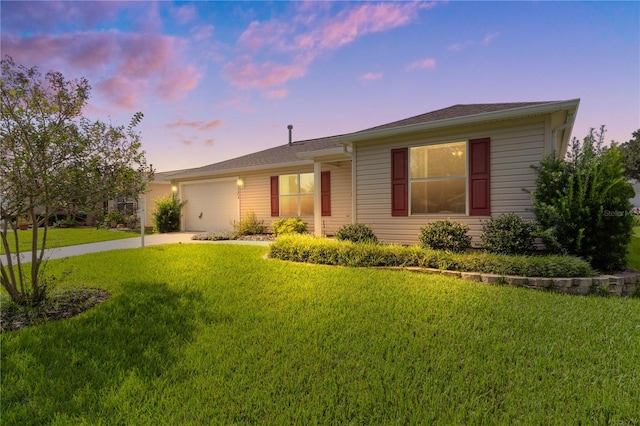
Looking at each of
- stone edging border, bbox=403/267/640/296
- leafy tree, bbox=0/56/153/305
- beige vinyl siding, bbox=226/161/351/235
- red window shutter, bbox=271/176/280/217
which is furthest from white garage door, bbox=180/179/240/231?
stone edging border, bbox=403/267/640/296

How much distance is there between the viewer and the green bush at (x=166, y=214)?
13.8 m

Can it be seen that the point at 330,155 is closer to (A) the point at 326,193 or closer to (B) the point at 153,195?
(A) the point at 326,193

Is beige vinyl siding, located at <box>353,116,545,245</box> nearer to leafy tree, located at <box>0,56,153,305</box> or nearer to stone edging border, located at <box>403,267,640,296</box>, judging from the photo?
stone edging border, located at <box>403,267,640,296</box>

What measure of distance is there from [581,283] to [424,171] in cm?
595

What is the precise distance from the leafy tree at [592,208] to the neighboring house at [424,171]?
2.04ft

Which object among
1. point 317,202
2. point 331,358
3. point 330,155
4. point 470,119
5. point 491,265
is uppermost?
point 470,119

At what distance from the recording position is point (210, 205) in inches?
541

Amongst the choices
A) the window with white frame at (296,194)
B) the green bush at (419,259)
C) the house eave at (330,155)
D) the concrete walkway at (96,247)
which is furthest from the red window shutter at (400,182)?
the window with white frame at (296,194)

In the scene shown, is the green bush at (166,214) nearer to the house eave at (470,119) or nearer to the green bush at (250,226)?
the green bush at (250,226)

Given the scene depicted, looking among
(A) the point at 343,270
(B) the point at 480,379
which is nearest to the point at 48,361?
(B) the point at 480,379

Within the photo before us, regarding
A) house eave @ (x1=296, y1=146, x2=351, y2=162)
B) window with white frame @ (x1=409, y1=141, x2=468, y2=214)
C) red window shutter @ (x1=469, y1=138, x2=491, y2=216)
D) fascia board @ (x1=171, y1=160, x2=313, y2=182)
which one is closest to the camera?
red window shutter @ (x1=469, y1=138, x2=491, y2=216)

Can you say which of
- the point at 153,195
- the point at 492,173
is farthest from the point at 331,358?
the point at 153,195

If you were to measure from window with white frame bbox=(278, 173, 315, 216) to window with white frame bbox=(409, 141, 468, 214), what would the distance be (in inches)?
151

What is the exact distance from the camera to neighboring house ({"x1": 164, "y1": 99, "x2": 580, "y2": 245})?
6.09 metres
